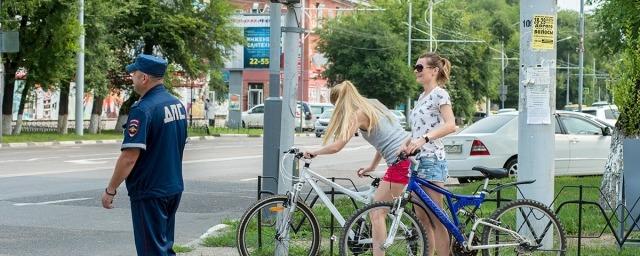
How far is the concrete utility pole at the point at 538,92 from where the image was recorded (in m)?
9.48

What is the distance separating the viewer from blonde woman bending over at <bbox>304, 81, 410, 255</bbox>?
816 cm

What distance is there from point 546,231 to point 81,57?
3571cm

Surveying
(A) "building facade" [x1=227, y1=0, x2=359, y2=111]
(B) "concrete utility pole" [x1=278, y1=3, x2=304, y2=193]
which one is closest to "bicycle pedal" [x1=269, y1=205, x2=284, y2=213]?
(B) "concrete utility pole" [x1=278, y1=3, x2=304, y2=193]

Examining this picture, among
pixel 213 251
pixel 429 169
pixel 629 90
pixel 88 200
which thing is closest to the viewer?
pixel 429 169

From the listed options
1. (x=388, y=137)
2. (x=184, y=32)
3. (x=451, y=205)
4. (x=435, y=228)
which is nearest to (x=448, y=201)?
(x=451, y=205)

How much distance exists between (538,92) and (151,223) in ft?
13.8

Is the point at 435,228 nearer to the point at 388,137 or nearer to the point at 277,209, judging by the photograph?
the point at 388,137

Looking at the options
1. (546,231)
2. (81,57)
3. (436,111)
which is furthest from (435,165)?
(81,57)

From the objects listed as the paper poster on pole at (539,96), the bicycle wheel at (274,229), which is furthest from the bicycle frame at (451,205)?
the paper poster on pole at (539,96)

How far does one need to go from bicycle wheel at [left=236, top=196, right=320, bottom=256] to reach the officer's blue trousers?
1820mm

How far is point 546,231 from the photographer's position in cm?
854

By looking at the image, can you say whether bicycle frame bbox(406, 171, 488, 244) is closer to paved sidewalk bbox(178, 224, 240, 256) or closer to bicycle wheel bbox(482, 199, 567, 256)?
bicycle wheel bbox(482, 199, 567, 256)

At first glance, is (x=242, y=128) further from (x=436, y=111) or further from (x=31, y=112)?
(x=436, y=111)

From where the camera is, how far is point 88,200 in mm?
15969
